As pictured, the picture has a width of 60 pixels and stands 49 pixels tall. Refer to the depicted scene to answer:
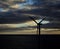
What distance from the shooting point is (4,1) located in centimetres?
414

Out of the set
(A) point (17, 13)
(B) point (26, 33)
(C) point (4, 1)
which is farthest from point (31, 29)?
(C) point (4, 1)

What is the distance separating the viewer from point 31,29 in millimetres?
4207

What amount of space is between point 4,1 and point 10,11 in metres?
0.20
